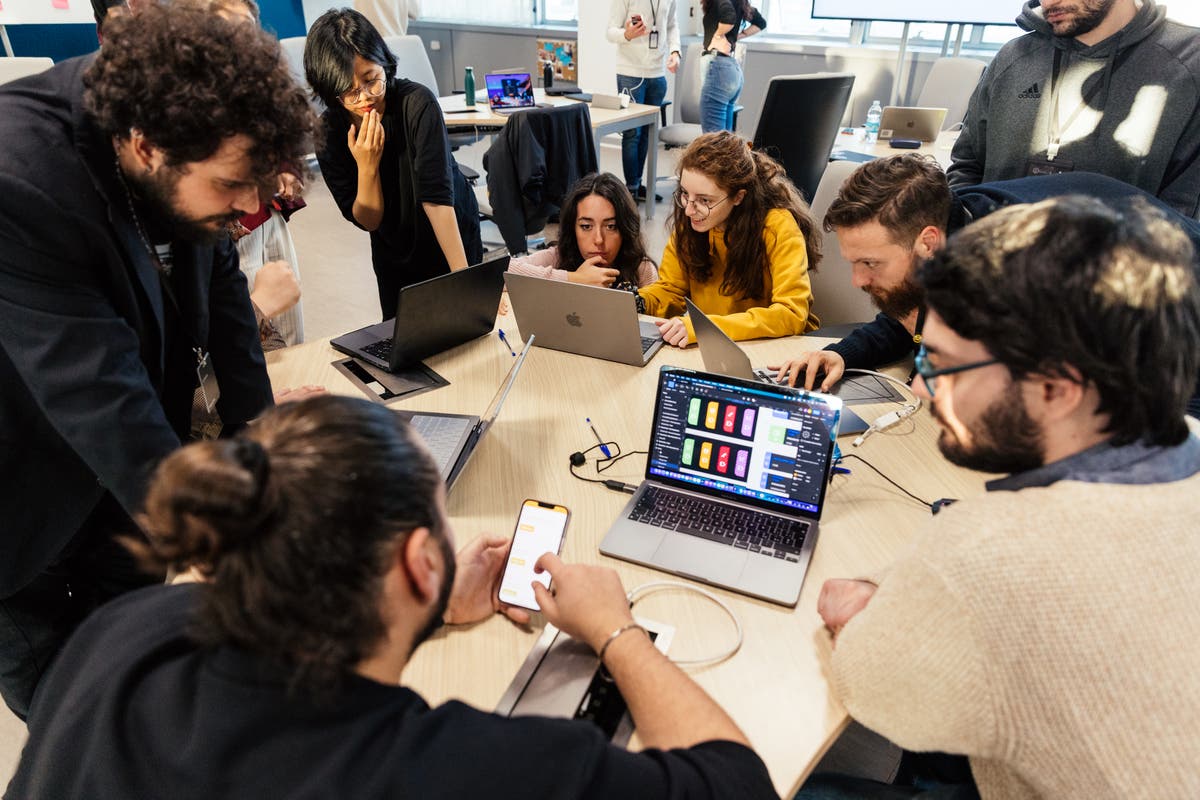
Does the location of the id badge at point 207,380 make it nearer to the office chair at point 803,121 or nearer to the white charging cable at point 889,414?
the white charging cable at point 889,414

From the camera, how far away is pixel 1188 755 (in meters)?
0.73

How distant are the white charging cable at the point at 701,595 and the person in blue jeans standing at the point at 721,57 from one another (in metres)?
4.04

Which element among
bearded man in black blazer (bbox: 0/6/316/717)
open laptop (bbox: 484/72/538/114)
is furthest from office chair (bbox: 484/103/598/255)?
bearded man in black blazer (bbox: 0/6/316/717)

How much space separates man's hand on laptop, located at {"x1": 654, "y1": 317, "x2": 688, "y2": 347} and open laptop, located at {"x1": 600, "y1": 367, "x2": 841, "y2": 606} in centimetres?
63

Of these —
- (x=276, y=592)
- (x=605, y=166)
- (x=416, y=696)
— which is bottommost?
(x=605, y=166)

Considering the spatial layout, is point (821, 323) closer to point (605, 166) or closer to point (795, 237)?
point (795, 237)

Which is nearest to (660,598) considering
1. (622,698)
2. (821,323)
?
(622,698)

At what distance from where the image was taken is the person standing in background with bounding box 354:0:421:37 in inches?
246

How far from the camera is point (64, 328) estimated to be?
1.01 m

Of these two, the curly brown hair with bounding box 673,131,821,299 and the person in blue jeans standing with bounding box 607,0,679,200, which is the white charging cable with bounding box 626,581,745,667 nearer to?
the curly brown hair with bounding box 673,131,821,299

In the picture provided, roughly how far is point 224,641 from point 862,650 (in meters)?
0.70

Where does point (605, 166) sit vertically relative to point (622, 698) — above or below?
below

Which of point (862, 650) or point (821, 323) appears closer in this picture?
point (862, 650)

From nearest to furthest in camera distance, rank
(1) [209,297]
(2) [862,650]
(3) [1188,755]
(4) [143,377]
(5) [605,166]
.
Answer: (3) [1188,755] < (2) [862,650] < (4) [143,377] < (1) [209,297] < (5) [605,166]
